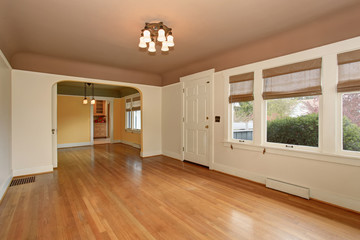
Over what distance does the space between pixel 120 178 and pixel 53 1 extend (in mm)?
3089

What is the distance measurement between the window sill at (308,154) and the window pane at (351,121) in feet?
0.54

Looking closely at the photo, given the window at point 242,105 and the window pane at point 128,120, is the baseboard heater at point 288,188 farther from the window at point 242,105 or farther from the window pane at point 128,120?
the window pane at point 128,120

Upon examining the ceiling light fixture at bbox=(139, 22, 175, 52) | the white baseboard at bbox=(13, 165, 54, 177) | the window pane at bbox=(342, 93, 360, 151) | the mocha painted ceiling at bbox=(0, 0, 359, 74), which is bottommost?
the white baseboard at bbox=(13, 165, 54, 177)

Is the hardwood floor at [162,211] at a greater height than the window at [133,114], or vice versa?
the window at [133,114]

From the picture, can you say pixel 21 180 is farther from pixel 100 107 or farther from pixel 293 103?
pixel 100 107

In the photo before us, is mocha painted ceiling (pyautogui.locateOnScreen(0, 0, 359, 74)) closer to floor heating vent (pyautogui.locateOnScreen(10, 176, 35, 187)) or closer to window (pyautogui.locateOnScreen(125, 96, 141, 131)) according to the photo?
floor heating vent (pyautogui.locateOnScreen(10, 176, 35, 187))

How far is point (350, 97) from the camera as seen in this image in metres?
2.52

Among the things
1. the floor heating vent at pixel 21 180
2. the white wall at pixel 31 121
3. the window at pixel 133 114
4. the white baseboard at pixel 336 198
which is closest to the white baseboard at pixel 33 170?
the white wall at pixel 31 121

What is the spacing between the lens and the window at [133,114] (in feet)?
25.0

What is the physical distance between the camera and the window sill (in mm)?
2454

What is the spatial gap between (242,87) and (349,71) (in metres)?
1.63

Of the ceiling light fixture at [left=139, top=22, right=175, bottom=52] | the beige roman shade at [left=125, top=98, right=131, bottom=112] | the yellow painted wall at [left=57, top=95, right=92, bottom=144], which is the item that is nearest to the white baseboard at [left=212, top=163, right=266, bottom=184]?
the ceiling light fixture at [left=139, top=22, right=175, bottom=52]

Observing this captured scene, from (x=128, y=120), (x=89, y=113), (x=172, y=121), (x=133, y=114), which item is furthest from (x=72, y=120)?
(x=172, y=121)

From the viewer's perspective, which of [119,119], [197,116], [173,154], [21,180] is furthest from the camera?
[119,119]
